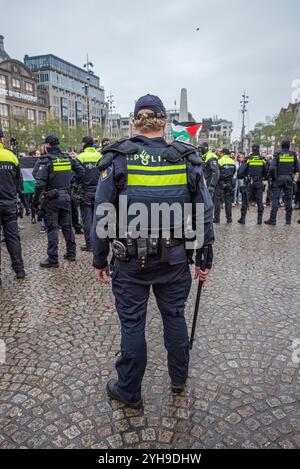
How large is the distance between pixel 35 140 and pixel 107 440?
167 ft

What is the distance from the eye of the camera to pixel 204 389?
2875mm

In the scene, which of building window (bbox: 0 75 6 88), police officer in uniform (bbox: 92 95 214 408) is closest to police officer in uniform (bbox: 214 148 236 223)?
police officer in uniform (bbox: 92 95 214 408)

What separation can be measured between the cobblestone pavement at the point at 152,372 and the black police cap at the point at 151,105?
7.27ft

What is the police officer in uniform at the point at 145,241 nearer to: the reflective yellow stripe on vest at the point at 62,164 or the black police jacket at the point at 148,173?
the black police jacket at the point at 148,173

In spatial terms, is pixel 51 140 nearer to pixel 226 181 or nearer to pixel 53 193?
pixel 53 193

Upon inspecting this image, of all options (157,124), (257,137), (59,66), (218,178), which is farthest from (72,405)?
(59,66)

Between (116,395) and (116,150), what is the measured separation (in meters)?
1.89

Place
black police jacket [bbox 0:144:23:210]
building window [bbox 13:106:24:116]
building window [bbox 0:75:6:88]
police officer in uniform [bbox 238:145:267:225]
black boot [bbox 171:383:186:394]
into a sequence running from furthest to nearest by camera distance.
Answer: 1. building window [bbox 13:106:24:116]
2. building window [bbox 0:75:6:88]
3. police officer in uniform [bbox 238:145:267:225]
4. black police jacket [bbox 0:144:23:210]
5. black boot [bbox 171:383:186:394]

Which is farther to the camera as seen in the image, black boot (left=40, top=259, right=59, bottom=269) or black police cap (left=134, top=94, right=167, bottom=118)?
black boot (left=40, top=259, right=59, bottom=269)

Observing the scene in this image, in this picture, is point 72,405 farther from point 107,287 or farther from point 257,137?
point 257,137

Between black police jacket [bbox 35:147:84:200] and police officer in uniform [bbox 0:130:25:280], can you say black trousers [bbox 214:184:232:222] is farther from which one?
police officer in uniform [bbox 0:130:25:280]

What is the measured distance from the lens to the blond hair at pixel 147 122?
2.51m

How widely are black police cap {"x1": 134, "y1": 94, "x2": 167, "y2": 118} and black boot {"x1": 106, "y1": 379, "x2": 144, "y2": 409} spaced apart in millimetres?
2122

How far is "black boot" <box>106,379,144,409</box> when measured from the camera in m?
2.65
